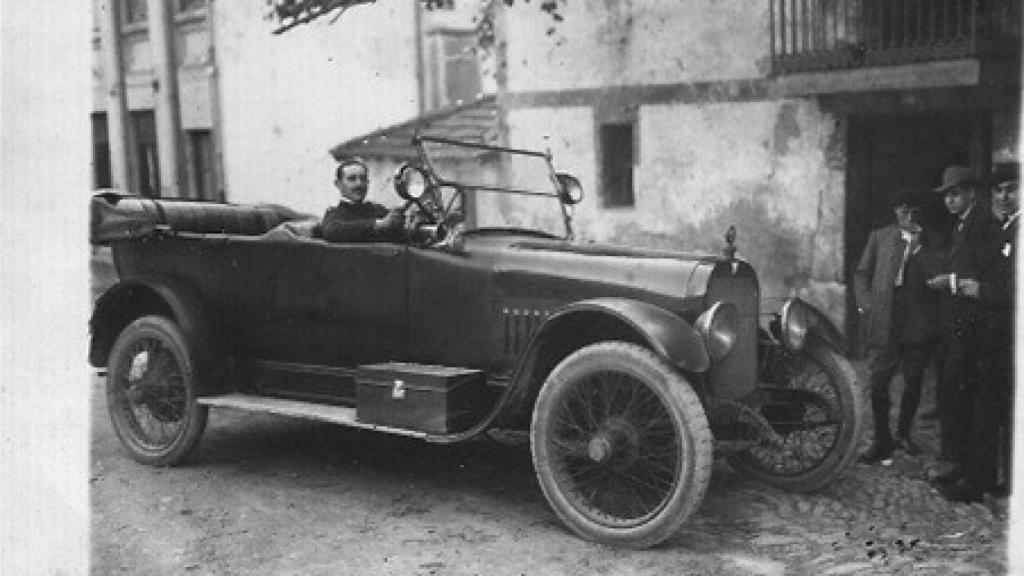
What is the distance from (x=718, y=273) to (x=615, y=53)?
6.57 metres

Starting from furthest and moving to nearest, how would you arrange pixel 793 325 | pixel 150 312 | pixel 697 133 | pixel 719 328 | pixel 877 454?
pixel 697 133 < pixel 150 312 < pixel 877 454 < pixel 793 325 < pixel 719 328

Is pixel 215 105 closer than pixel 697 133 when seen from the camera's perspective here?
No

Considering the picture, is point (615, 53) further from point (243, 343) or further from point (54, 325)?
point (54, 325)

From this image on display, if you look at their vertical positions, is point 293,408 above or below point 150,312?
below

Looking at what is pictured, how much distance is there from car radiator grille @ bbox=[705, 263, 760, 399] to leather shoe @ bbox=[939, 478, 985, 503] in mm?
1074

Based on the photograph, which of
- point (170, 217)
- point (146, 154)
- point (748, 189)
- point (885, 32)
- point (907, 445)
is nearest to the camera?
point (907, 445)

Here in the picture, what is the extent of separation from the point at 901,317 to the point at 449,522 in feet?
9.05

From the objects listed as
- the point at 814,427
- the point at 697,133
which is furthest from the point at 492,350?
the point at 697,133

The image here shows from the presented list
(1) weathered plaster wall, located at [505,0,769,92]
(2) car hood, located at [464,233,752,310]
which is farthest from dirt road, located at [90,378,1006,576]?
(1) weathered plaster wall, located at [505,0,769,92]

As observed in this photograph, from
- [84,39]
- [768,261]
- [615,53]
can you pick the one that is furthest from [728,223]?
[84,39]

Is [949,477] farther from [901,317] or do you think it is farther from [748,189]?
[748,189]

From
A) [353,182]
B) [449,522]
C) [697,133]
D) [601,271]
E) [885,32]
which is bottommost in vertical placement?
[449,522]

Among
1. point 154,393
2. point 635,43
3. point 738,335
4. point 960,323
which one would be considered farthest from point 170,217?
point 635,43

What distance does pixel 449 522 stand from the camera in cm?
536
